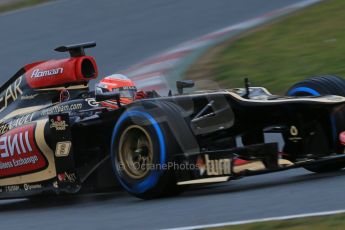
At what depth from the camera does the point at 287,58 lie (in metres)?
12.7

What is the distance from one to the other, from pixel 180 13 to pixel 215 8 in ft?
2.20

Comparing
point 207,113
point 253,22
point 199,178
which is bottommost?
point 199,178

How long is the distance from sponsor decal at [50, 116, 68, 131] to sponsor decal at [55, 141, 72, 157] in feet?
0.41

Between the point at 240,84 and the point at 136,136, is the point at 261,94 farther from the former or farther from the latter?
the point at 240,84

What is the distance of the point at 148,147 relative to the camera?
659 cm

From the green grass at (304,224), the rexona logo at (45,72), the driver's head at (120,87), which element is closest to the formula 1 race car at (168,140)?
the driver's head at (120,87)

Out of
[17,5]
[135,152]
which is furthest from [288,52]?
[17,5]

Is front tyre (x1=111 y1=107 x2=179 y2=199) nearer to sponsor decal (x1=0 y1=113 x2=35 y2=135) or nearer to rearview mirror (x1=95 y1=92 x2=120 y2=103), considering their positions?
rearview mirror (x1=95 y1=92 x2=120 y2=103)

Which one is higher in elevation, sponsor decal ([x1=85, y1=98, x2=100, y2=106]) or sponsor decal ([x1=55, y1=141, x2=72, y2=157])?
sponsor decal ([x1=85, y1=98, x2=100, y2=106])

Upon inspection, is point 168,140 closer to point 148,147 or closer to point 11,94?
point 148,147

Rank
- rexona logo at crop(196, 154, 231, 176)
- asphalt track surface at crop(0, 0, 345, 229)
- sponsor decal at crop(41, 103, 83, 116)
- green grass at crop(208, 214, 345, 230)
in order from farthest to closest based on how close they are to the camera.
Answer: sponsor decal at crop(41, 103, 83, 116), rexona logo at crop(196, 154, 231, 176), asphalt track surface at crop(0, 0, 345, 229), green grass at crop(208, 214, 345, 230)

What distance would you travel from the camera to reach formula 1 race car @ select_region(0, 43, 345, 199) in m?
6.39

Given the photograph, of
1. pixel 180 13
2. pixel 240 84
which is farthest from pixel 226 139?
pixel 180 13

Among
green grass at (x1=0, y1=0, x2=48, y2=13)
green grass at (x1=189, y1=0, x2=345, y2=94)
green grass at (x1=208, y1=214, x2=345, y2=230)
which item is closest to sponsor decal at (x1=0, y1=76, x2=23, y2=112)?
green grass at (x1=208, y1=214, x2=345, y2=230)
